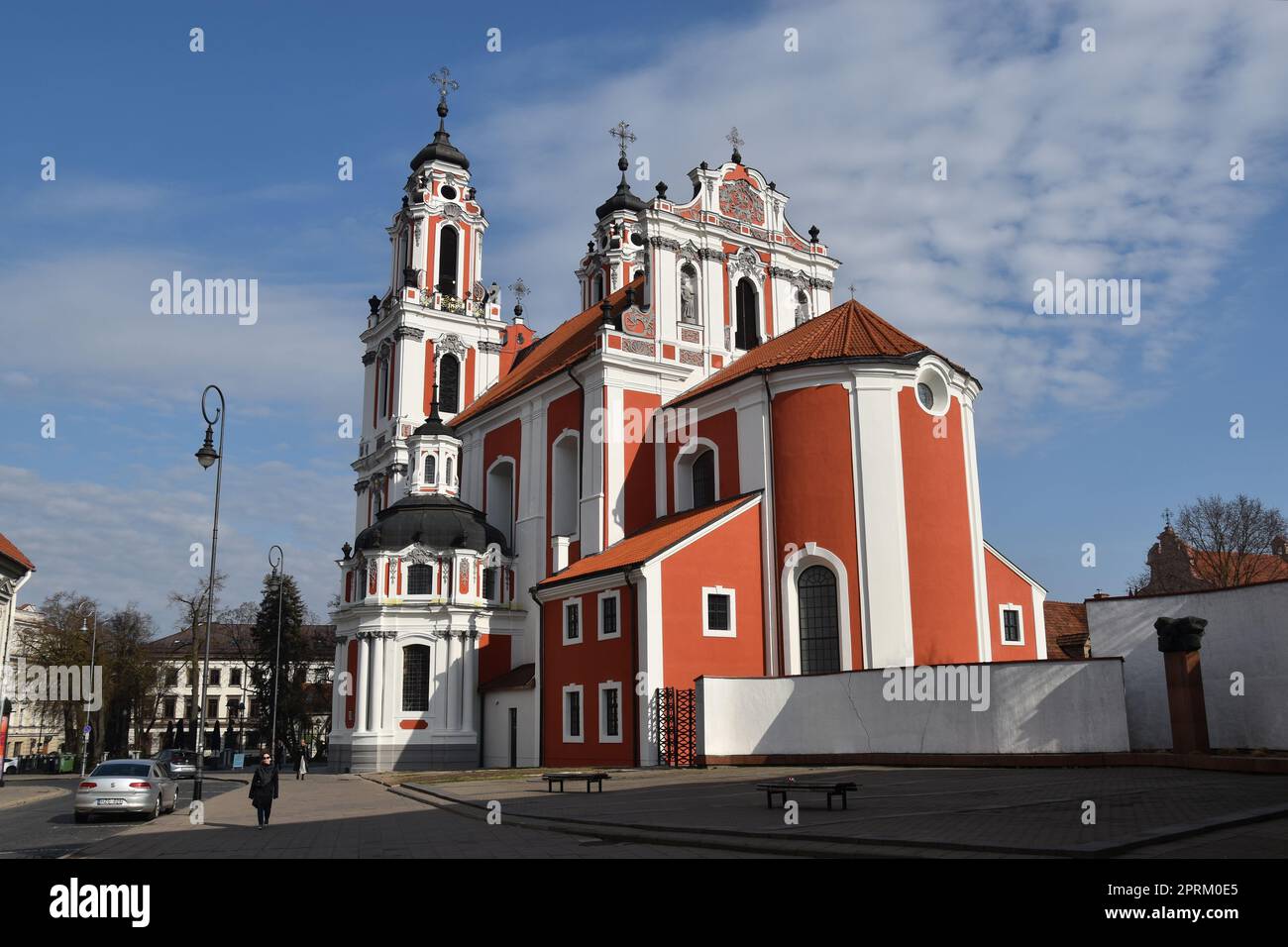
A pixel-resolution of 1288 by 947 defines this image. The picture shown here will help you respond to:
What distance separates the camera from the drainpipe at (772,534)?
30.0 m

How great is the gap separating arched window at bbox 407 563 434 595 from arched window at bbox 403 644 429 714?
2.06m

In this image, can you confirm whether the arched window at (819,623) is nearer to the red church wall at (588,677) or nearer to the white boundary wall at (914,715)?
the white boundary wall at (914,715)

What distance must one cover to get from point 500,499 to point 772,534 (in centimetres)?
1736

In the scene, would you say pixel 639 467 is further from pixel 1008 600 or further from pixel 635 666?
pixel 1008 600

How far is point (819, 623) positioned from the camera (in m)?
29.8

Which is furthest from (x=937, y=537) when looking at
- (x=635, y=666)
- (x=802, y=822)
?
(x=802, y=822)

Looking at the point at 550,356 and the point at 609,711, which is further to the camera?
the point at 550,356

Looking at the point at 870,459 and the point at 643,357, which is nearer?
the point at 870,459

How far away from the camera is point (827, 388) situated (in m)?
30.9

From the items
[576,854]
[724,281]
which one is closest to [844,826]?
[576,854]

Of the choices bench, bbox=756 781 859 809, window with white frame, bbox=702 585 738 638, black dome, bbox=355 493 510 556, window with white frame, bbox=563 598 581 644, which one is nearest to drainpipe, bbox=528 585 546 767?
window with white frame, bbox=563 598 581 644

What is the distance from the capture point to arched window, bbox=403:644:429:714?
3903cm
